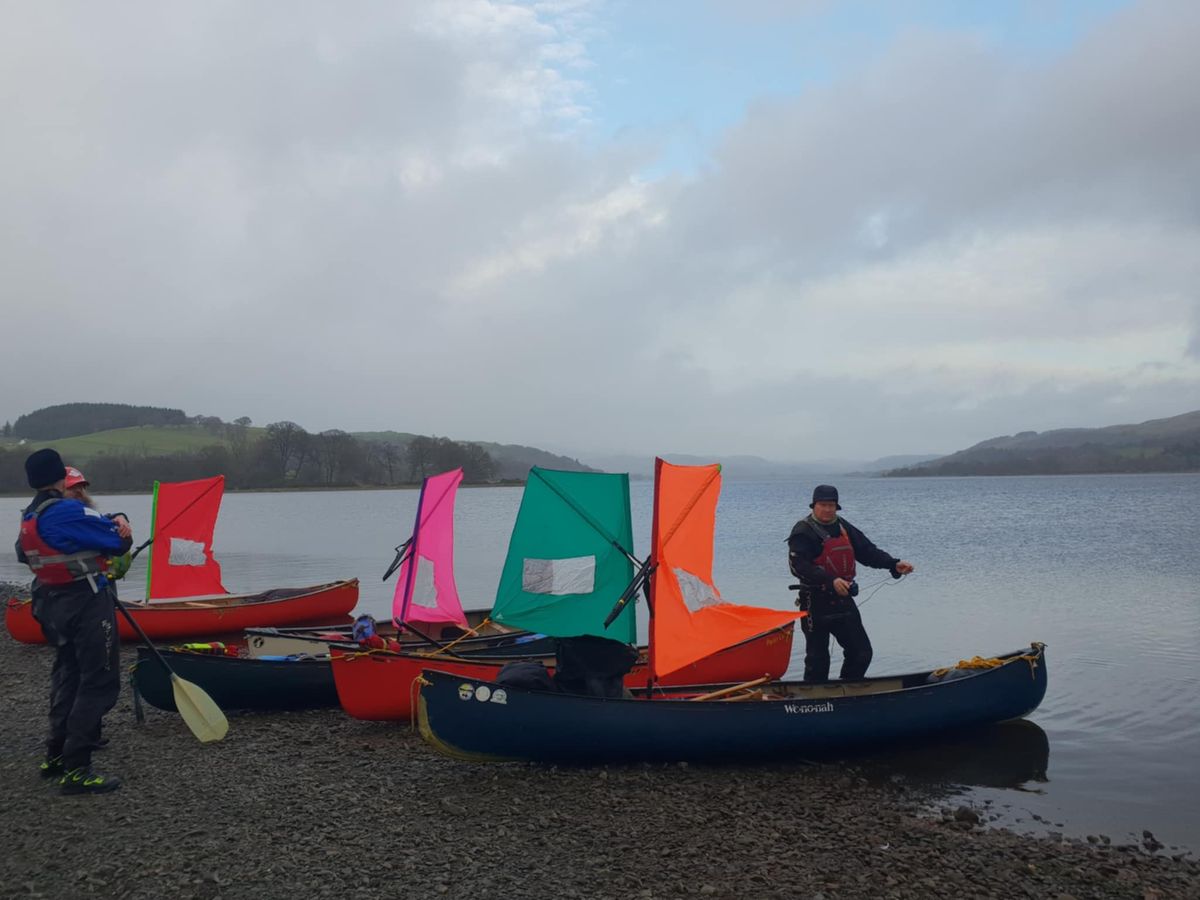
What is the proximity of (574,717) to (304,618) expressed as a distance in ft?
33.7

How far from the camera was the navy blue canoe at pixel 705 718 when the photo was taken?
783 cm

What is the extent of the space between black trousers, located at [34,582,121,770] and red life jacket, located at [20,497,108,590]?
10 centimetres

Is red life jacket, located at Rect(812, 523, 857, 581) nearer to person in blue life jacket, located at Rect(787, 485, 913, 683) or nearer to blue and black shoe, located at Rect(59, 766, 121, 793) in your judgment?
person in blue life jacket, located at Rect(787, 485, 913, 683)

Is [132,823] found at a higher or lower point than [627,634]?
lower

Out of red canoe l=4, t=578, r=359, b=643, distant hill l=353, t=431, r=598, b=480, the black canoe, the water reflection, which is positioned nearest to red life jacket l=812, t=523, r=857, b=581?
the water reflection

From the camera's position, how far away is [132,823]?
670cm

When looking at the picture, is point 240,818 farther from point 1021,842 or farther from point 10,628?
point 10,628

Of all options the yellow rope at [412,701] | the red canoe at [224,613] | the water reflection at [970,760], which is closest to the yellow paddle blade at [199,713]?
the yellow rope at [412,701]

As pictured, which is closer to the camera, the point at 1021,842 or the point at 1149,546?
the point at 1021,842

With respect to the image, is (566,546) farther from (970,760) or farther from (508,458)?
(508,458)

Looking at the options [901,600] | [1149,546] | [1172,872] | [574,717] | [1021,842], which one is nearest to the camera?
[1172,872]

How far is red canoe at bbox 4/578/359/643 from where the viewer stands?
15000 millimetres

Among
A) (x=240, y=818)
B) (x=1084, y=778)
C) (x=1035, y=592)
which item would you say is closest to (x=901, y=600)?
(x=1035, y=592)

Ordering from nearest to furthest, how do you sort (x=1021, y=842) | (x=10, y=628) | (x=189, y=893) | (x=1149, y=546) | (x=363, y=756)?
1. (x=189, y=893)
2. (x=1021, y=842)
3. (x=363, y=756)
4. (x=10, y=628)
5. (x=1149, y=546)
